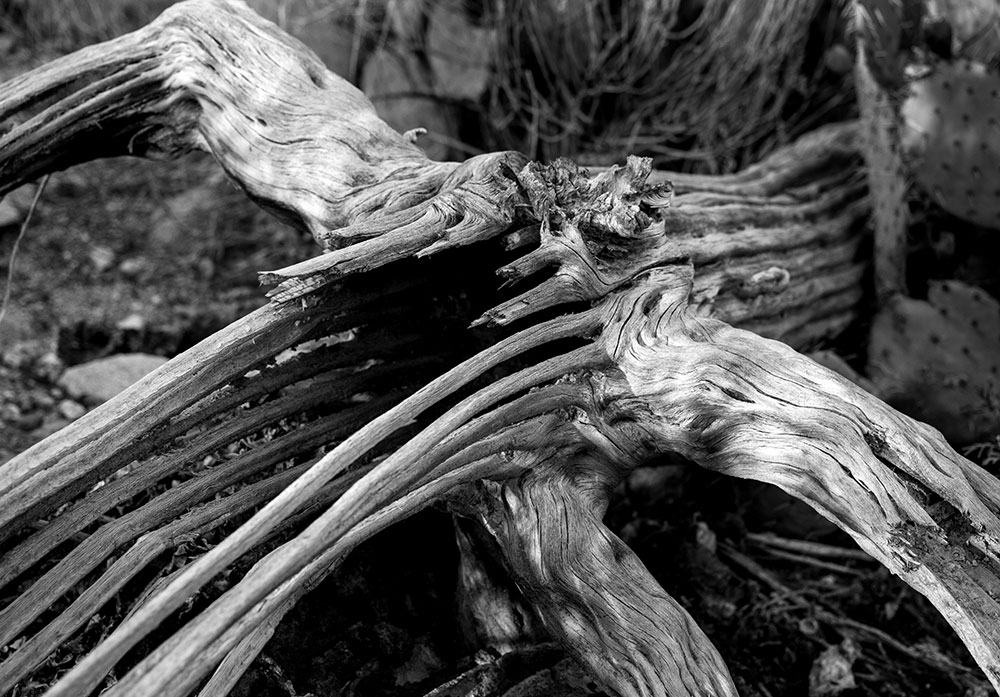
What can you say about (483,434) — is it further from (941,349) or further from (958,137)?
(958,137)

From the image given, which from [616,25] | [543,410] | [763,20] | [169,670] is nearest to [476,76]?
[616,25]

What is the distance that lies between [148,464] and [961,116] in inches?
119

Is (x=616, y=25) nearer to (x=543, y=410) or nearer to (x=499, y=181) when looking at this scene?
(x=499, y=181)

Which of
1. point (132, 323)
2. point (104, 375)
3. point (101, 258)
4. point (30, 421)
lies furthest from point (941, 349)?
point (101, 258)

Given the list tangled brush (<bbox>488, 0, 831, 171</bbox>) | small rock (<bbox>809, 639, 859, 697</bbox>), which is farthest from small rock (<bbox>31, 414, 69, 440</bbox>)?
small rock (<bbox>809, 639, 859, 697</bbox>)

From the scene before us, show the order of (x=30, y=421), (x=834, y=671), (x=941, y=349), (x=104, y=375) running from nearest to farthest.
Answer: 1. (x=834, y=671)
2. (x=941, y=349)
3. (x=30, y=421)
4. (x=104, y=375)

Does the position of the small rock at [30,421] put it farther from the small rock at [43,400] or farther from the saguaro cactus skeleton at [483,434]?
the saguaro cactus skeleton at [483,434]

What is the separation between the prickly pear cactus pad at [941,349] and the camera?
10.4ft

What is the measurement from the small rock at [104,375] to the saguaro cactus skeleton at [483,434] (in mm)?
1080

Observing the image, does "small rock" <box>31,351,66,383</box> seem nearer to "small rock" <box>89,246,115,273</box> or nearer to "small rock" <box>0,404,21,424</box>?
"small rock" <box>0,404,21,424</box>

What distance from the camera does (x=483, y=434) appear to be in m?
2.07

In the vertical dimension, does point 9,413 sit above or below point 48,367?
below

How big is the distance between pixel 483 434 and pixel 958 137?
2.43m

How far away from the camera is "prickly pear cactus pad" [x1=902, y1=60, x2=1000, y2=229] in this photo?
11.4 ft
